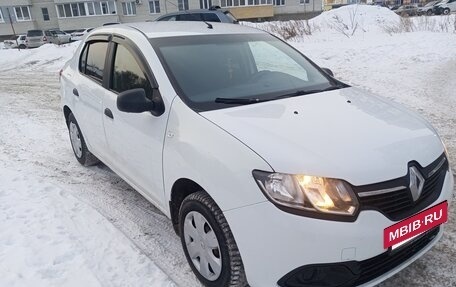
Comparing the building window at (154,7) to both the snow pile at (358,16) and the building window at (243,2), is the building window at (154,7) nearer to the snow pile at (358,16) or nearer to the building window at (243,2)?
the building window at (243,2)

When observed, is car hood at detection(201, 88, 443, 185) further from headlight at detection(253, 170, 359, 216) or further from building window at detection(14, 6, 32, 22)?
building window at detection(14, 6, 32, 22)

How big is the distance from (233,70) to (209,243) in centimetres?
146

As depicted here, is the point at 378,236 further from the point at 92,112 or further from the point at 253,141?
the point at 92,112

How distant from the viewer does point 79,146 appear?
4.80 m

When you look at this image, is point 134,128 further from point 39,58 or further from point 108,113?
point 39,58

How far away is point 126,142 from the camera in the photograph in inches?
132

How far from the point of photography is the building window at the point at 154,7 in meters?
44.9

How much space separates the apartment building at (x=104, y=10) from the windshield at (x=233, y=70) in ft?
136

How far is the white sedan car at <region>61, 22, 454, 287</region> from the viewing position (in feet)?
6.64

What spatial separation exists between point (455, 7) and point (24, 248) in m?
34.9

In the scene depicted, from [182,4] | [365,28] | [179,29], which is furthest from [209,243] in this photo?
[182,4]

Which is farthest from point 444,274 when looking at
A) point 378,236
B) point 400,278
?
point 378,236

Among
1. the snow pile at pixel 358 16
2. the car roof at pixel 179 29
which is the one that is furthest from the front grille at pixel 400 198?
the snow pile at pixel 358 16

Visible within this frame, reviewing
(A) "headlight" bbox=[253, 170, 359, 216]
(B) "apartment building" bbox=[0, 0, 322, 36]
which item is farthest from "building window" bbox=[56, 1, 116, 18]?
(A) "headlight" bbox=[253, 170, 359, 216]
